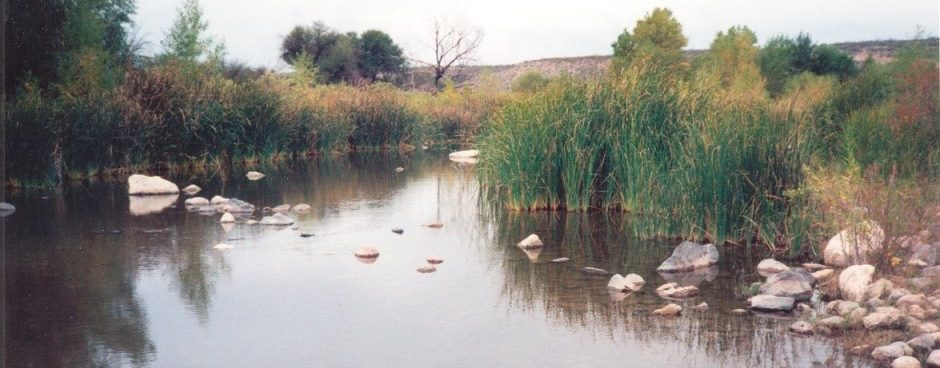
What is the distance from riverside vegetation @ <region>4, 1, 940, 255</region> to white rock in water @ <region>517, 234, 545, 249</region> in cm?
121

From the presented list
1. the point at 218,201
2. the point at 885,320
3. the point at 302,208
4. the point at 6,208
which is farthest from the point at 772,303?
the point at 6,208

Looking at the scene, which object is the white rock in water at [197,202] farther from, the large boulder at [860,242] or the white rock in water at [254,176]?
the large boulder at [860,242]

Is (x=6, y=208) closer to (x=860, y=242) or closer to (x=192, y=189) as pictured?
(x=192, y=189)

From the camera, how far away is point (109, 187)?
51.9 ft

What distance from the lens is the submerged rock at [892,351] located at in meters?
5.08

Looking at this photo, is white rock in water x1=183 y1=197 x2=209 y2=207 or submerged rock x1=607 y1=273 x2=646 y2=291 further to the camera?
white rock in water x1=183 y1=197 x2=209 y2=207

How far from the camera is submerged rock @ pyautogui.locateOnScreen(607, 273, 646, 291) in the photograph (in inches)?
279

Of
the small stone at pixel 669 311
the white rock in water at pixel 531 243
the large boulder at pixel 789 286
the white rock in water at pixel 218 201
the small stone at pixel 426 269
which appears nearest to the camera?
the small stone at pixel 669 311

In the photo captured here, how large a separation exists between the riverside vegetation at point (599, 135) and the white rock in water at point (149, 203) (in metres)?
2.60

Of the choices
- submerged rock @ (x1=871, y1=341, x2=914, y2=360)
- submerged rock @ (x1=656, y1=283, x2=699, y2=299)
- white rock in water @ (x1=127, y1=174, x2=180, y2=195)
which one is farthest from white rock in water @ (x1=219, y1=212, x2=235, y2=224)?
submerged rock @ (x1=871, y1=341, x2=914, y2=360)

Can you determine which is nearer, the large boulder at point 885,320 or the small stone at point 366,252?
the large boulder at point 885,320

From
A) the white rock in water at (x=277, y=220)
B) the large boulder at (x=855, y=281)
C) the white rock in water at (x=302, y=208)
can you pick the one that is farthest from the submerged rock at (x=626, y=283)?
the white rock in water at (x=302, y=208)

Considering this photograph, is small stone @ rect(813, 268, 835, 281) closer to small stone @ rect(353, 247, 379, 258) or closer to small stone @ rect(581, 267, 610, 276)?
small stone @ rect(581, 267, 610, 276)

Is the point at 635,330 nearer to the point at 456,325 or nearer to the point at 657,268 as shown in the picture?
the point at 456,325
